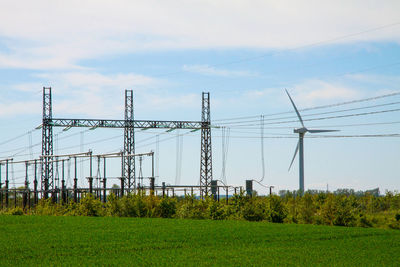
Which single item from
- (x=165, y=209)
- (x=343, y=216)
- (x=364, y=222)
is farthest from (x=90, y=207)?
(x=364, y=222)

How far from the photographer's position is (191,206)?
84.3 ft

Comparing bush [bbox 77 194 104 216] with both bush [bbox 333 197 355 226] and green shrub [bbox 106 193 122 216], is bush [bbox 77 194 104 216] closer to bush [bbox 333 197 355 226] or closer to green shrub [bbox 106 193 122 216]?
green shrub [bbox 106 193 122 216]

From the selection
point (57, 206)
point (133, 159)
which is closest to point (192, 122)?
point (133, 159)

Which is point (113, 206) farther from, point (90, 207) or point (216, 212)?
point (216, 212)

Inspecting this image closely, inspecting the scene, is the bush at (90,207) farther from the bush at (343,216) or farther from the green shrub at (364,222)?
the green shrub at (364,222)

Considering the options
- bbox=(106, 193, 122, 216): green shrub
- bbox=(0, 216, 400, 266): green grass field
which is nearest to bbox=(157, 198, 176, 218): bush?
bbox=(106, 193, 122, 216): green shrub

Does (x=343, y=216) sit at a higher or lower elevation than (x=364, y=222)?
higher

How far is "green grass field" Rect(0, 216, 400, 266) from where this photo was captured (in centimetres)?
1168

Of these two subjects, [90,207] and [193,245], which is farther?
[90,207]

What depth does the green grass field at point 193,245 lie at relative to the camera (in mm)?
11680

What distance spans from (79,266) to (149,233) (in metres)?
6.15

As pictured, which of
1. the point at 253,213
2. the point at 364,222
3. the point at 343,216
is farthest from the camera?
the point at 253,213

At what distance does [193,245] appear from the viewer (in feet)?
46.8

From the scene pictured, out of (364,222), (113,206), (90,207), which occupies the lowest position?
(364,222)
